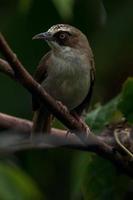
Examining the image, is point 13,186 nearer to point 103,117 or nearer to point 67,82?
point 103,117

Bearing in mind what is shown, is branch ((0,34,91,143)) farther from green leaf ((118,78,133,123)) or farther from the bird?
the bird

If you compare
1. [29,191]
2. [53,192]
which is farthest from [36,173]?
[29,191]

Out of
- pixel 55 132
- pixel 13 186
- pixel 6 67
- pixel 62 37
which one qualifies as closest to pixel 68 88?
pixel 62 37

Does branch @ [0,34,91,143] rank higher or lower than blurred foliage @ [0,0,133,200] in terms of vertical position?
higher

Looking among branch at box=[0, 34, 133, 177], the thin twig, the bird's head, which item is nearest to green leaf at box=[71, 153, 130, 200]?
branch at box=[0, 34, 133, 177]

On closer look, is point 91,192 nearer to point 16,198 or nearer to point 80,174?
point 80,174

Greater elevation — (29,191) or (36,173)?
(29,191)
